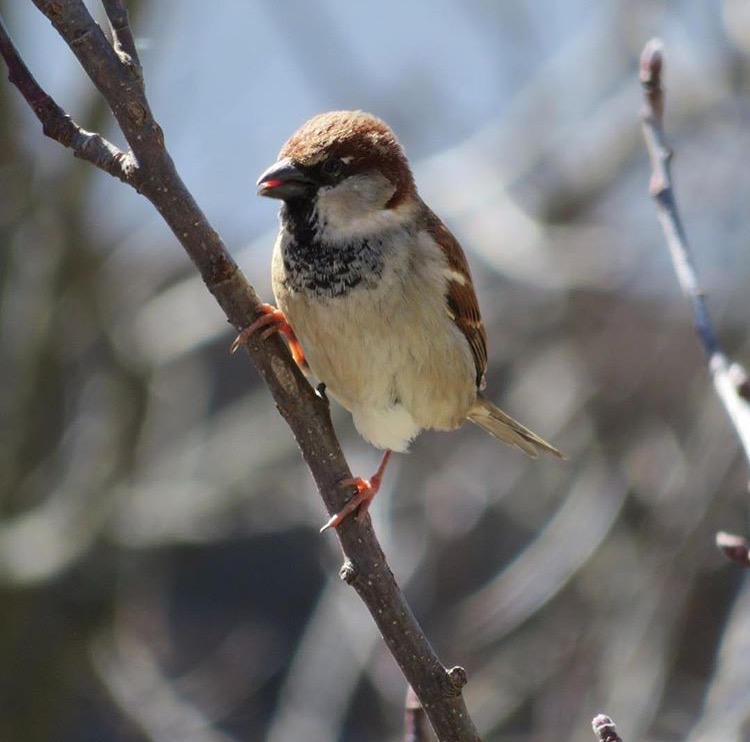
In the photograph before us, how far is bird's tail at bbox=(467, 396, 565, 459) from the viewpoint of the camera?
306 centimetres

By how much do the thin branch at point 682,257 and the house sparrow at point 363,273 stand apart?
0.67m

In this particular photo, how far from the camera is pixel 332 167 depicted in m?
2.42

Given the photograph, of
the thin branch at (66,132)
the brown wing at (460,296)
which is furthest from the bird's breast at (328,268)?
the thin branch at (66,132)

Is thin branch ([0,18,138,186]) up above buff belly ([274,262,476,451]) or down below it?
above

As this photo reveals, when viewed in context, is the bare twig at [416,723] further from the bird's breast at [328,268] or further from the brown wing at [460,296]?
the brown wing at [460,296]

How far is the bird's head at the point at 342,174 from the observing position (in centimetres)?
237

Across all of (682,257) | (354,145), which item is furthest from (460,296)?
(682,257)

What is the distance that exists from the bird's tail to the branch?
121 centimetres

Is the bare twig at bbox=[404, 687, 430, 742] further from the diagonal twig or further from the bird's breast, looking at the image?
the bird's breast

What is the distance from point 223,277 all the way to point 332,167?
2.32 ft

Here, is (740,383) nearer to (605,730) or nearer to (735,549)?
(735,549)

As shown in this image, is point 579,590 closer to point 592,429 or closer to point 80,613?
point 592,429

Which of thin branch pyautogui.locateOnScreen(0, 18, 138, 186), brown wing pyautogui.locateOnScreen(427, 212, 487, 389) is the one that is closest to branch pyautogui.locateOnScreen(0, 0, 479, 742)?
thin branch pyautogui.locateOnScreen(0, 18, 138, 186)

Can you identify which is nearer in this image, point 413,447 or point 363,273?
point 363,273
